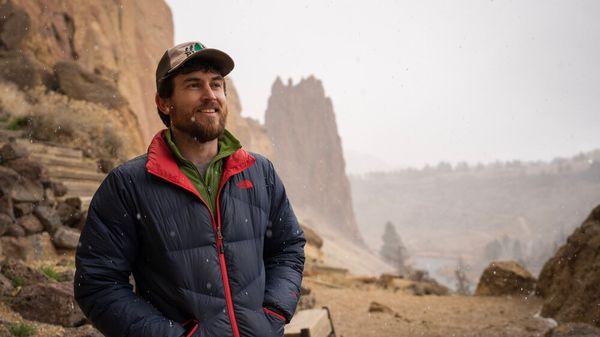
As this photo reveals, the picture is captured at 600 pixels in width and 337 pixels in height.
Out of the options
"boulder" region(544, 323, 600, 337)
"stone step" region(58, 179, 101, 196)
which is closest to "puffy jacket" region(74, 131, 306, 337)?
"boulder" region(544, 323, 600, 337)

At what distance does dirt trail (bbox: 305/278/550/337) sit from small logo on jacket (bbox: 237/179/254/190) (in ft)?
18.0

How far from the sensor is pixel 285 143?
102125 mm

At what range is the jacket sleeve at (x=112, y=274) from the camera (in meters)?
1.72

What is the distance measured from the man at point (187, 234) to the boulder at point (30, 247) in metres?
5.41

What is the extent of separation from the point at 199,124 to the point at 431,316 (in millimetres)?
8480

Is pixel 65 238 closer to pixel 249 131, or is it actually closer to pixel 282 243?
pixel 282 243

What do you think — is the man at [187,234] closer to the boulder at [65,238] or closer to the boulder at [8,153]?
the boulder at [65,238]

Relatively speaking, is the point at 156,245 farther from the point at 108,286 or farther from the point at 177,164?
the point at 177,164

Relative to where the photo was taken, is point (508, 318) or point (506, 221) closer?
point (508, 318)

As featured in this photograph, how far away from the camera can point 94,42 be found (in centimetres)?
2091

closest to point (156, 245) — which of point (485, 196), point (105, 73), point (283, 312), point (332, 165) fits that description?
point (283, 312)

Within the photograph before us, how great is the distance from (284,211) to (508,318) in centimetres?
826

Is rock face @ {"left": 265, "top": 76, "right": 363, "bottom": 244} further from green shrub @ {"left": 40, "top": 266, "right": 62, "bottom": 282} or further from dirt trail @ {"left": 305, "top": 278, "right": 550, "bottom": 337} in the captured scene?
green shrub @ {"left": 40, "top": 266, "right": 62, "bottom": 282}

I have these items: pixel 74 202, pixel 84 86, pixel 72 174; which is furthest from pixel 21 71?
pixel 74 202
